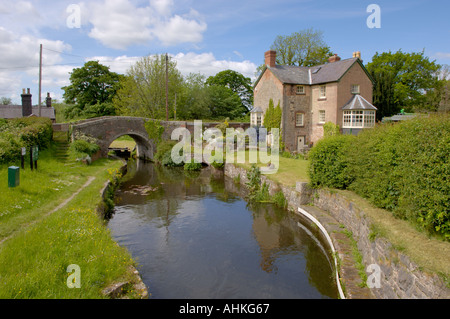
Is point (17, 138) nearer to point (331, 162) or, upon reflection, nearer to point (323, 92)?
point (331, 162)

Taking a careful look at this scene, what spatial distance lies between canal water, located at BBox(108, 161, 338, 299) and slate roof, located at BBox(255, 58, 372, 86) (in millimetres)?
14417

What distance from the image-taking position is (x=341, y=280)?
24.4ft

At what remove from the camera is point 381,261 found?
263 inches

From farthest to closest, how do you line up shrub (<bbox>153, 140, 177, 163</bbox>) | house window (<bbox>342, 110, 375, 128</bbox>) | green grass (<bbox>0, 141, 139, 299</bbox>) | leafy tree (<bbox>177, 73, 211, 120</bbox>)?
leafy tree (<bbox>177, 73, 211, 120</bbox>) → shrub (<bbox>153, 140, 177, 163</bbox>) → house window (<bbox>342, 110, 375, 128</bbox>) → green grass (<bbox>0, 141, 139, 299</bbox>)

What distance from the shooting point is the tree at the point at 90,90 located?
1704 inches

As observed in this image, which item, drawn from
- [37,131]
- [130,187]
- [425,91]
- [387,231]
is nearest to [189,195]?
[130,187]

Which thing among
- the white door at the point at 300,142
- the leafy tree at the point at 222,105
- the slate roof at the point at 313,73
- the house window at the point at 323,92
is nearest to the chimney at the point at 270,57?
the slate roof at the point at 313,73

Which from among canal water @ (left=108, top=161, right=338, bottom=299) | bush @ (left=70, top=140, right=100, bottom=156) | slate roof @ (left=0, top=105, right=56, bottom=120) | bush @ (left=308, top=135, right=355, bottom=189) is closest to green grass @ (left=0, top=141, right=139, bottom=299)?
canal water @ (left=108, top=161, right=338, bottom=299)

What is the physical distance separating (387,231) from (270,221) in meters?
6.28

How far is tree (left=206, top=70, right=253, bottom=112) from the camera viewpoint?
53.4 meters

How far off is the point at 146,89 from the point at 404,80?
31477mm

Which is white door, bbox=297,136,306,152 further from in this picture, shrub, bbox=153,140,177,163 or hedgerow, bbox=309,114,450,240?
hedgerow, bbox=309,114,450,240

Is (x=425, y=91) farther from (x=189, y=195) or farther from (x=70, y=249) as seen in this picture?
(x=70, y=249)

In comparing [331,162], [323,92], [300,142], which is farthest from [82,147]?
[323,92]
